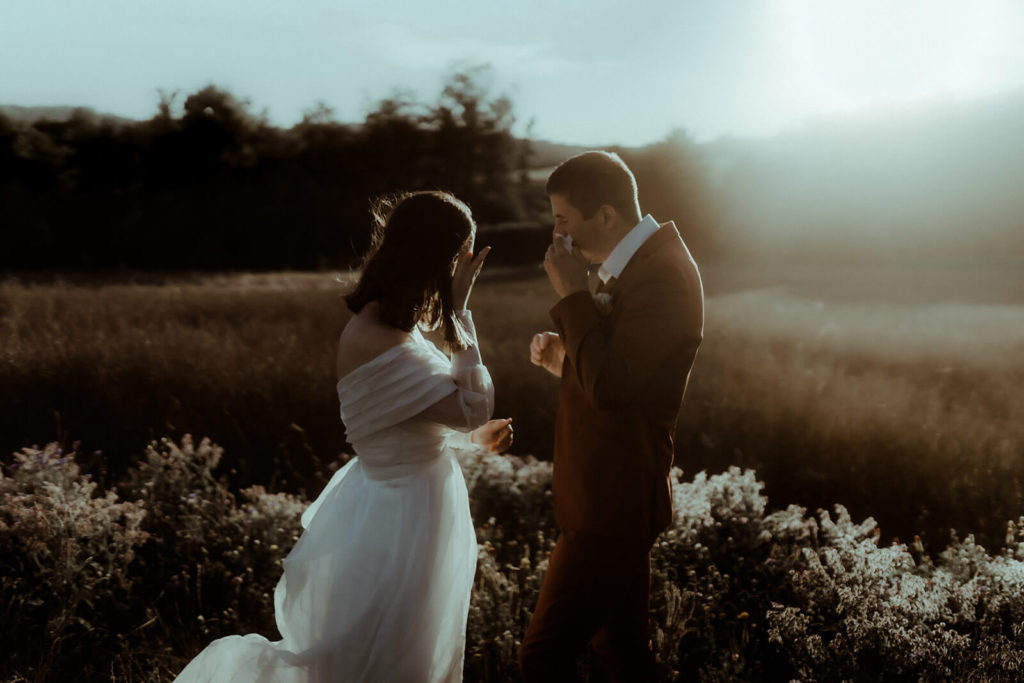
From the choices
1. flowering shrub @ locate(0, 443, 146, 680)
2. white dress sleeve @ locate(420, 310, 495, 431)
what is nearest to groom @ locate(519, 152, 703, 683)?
white dress sleeve @ locate(420, 310, 495, 431)

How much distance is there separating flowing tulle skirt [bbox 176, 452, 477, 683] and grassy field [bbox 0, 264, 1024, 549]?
2334mm

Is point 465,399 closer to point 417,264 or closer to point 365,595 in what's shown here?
point 417,264

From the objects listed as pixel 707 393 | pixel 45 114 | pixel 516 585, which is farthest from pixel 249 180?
pixel 516 585

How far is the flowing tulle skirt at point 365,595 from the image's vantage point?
2508 millimetres

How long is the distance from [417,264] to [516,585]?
6.15 ft

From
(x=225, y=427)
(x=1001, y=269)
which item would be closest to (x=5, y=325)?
(x=225, y=427)

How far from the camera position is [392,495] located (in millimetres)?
2537

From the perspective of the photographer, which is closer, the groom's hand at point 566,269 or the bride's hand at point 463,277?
the groom's hand at point 566,269

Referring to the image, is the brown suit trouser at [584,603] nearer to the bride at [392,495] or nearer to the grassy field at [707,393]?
the bride at [392,495]

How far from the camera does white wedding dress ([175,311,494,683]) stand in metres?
2.49

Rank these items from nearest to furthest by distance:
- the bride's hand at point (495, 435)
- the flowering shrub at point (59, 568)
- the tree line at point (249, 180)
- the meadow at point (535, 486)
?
the bride's hand at point (495, 435), the meadow at point (535, 486), the flowering shrub at point (59, 568), the tree line at point (249, 180)

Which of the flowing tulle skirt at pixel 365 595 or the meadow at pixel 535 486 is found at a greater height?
the flowing tulle skirt at pixel 365 595

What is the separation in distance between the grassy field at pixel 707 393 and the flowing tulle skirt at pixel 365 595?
7.66 feet

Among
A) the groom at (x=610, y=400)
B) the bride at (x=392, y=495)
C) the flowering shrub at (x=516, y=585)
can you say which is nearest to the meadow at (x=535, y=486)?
the flowering shrub at (x=516, y=585)
